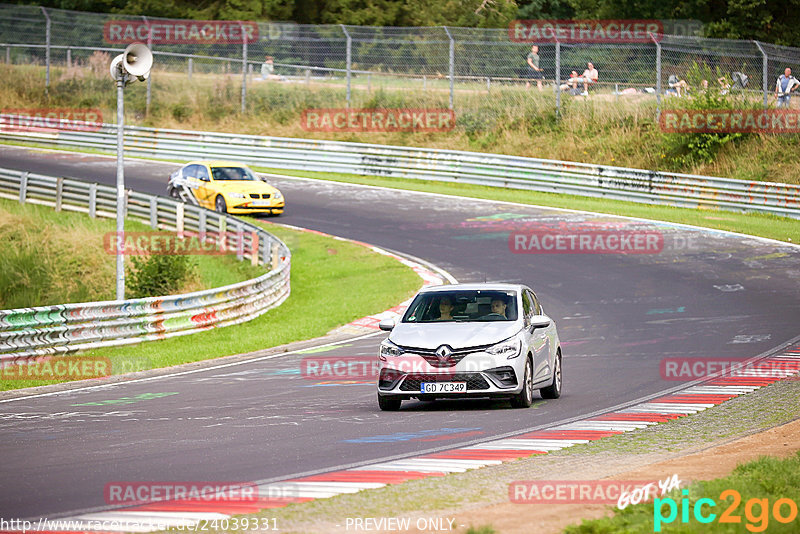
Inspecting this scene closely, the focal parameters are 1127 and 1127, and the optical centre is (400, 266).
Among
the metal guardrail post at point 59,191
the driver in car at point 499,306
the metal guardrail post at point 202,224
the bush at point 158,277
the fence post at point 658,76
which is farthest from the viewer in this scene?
the fence post at point 658,76

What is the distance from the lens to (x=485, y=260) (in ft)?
86.6

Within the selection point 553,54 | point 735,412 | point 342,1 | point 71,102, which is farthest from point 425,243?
point 342,1

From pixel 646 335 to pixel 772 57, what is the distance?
1871 centimetres

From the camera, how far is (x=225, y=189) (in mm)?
32031

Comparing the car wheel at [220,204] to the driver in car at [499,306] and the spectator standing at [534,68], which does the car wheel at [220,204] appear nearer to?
the spectator standing at [534,68]

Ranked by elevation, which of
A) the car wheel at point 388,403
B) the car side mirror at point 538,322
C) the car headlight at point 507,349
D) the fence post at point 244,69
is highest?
the fence post at point 244,69

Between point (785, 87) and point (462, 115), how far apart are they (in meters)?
12.6

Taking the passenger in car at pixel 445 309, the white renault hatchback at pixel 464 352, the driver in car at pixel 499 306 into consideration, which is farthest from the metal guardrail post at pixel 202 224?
the driver in car at pixel 499 306

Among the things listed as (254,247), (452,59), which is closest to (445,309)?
(254,247)

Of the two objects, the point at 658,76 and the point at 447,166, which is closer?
the point at 658,76

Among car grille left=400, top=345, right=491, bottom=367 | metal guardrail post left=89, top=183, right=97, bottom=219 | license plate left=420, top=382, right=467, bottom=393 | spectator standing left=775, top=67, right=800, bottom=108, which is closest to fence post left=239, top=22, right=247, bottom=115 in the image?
metal guardrail post left=89, top=183, right=97, bottom=219

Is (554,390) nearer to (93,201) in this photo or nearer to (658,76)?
(93,201)

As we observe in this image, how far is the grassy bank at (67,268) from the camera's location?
2547 centimetres

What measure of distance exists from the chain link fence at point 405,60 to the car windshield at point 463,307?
77.6 ft
